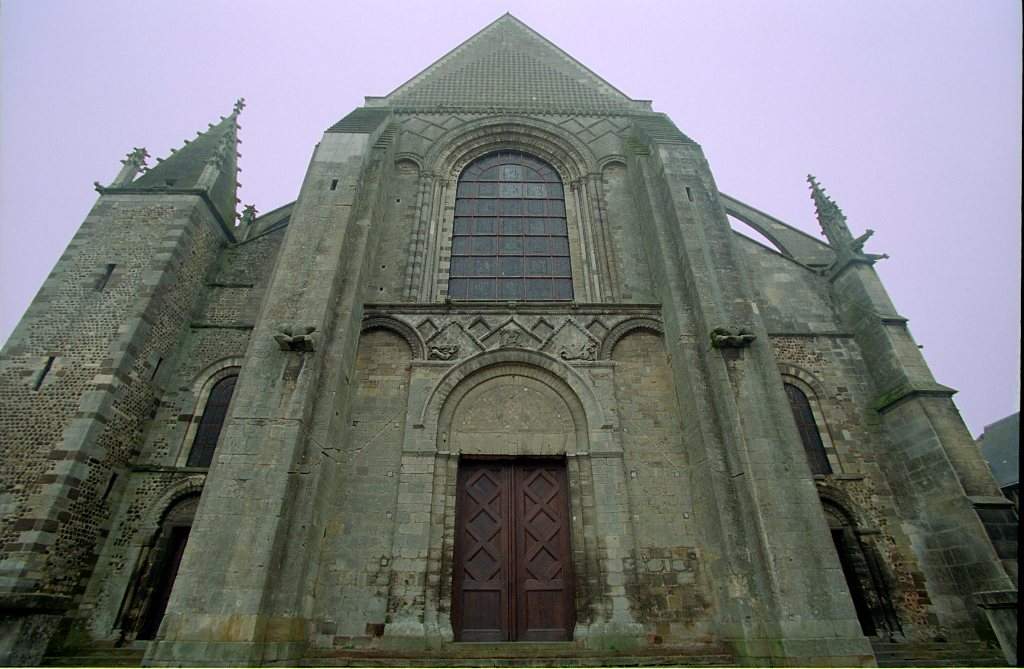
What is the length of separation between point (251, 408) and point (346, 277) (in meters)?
2.86

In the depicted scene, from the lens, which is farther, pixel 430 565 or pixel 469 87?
pixel 469 87

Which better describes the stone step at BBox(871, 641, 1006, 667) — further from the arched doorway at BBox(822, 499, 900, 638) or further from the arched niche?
the arched niche

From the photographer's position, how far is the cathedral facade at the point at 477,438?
6.80 meters

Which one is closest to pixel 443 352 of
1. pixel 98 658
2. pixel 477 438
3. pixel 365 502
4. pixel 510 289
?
pixel 477 438

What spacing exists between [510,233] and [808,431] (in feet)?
23.7

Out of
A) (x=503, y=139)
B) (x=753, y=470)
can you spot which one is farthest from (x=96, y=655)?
(x=503, y=139)

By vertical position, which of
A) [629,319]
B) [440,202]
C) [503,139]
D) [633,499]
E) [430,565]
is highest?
[503,139]

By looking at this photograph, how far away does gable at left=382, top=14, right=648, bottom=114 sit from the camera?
1343 centimetres

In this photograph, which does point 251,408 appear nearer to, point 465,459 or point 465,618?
point 465,459

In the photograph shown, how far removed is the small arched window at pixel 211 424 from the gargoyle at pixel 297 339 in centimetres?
239

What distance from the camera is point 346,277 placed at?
30.0ft

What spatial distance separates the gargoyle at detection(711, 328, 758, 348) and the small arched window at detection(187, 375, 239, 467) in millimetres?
8323

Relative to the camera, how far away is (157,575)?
8.41 m

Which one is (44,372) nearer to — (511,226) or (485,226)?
(485,226)
